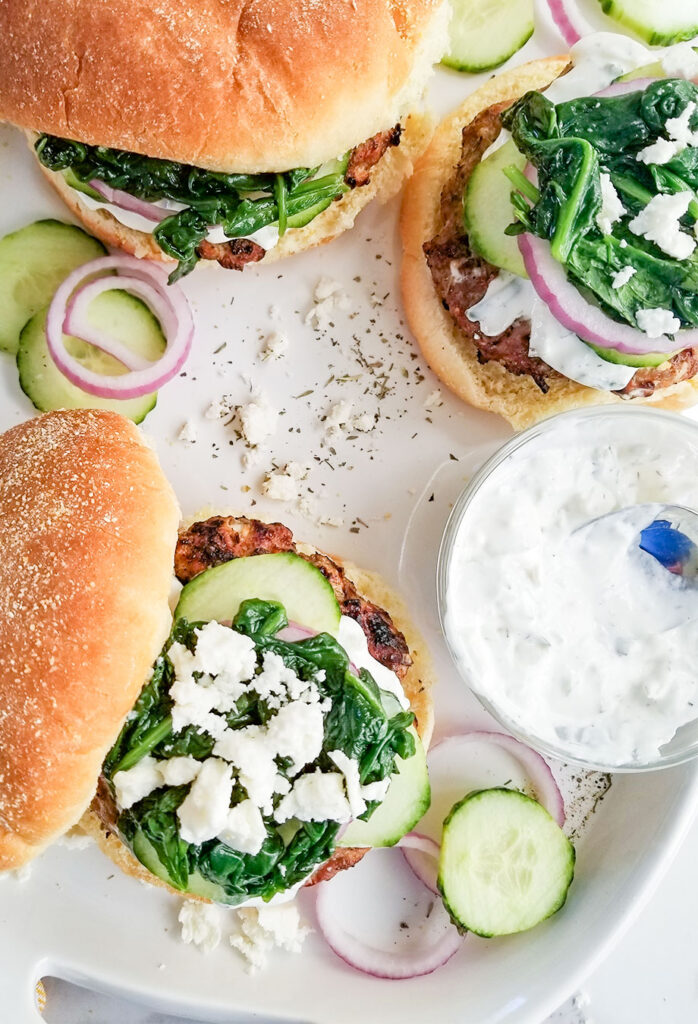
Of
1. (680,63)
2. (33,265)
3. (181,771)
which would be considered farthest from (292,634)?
(680,63)

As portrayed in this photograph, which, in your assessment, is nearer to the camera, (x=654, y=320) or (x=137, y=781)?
(x=137, y=781)

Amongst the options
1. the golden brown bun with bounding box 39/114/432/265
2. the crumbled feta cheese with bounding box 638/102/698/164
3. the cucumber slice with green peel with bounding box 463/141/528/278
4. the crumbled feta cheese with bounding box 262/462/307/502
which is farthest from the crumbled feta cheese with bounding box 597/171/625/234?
the crumbled feta cheese with bounding box 262/462/307/502

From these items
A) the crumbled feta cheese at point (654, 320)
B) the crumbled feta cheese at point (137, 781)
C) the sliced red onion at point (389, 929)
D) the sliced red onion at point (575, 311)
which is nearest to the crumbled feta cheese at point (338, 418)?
the sliced red onion at point (575, 311)

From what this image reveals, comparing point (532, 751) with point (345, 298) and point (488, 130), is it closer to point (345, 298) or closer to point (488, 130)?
point (345, 298)

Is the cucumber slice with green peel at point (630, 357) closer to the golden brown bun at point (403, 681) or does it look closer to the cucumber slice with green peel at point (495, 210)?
the cucumber slice with green peel at point (495, 210)

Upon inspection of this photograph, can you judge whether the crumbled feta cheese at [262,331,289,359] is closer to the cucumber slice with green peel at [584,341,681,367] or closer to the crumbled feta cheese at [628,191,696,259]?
the cucumber slice with green peel at [584,341,681,367]

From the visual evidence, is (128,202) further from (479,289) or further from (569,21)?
(569,21)
